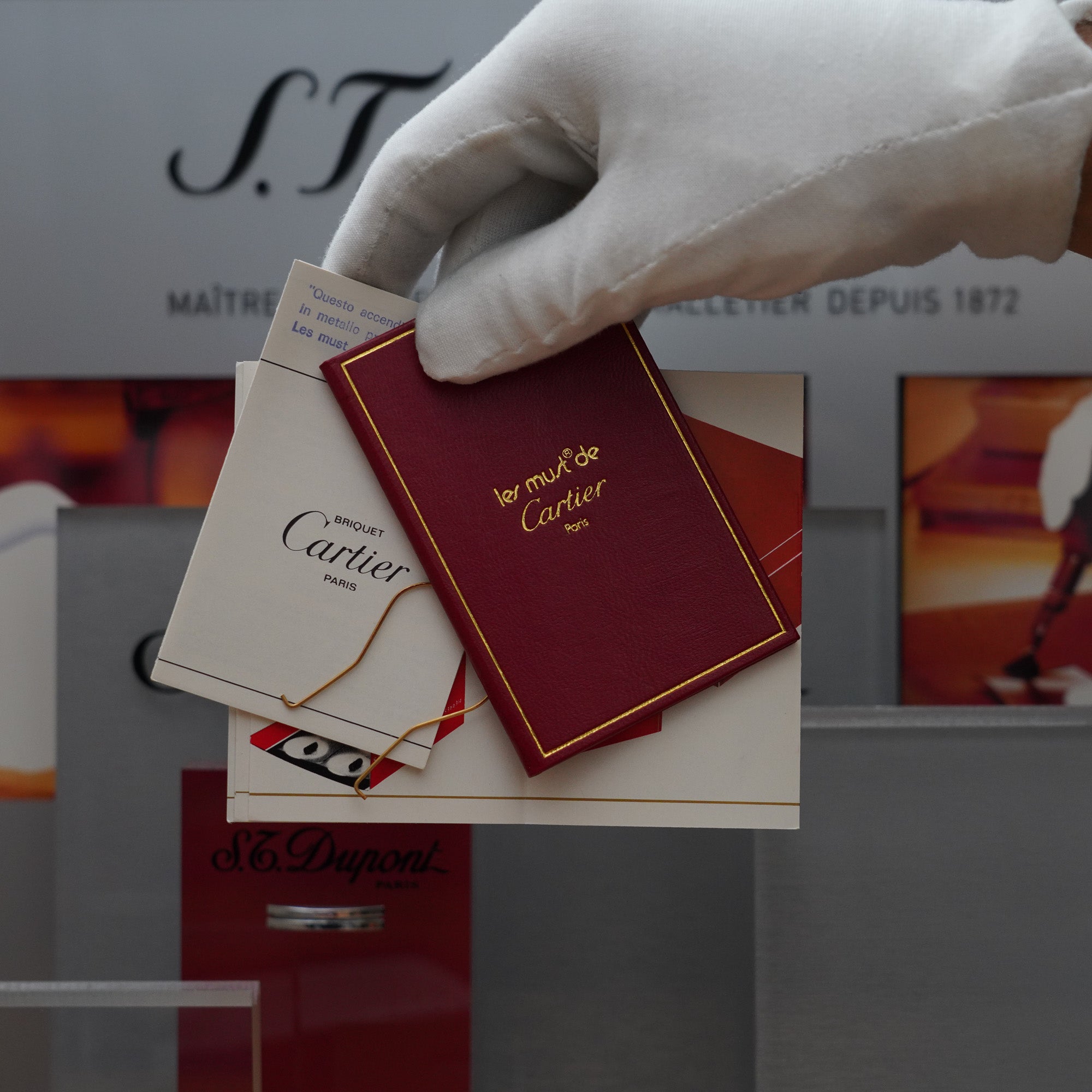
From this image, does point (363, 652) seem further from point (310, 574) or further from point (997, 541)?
point (997, 541)

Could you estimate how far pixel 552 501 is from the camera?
0.52 meters

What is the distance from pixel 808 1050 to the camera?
37.5 inches

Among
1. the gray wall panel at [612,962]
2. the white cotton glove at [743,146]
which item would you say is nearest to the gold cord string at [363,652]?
the white cotton glove at [743,146]

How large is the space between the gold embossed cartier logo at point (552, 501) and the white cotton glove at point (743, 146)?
56mm

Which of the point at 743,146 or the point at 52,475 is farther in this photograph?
the point at 52,475

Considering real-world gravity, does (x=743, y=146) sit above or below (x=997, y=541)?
above

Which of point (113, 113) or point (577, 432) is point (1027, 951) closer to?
point (577, 432)

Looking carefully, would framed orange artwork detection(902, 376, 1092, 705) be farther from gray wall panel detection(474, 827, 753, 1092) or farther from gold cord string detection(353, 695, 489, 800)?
gold cord string detection(353, 695, 489, 800)

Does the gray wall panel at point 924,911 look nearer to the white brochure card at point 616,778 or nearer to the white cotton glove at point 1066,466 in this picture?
the white brochure card at point 616,778

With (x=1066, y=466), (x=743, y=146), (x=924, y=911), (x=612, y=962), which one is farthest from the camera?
(x=1066, y=466)

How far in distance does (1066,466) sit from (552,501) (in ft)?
5.55

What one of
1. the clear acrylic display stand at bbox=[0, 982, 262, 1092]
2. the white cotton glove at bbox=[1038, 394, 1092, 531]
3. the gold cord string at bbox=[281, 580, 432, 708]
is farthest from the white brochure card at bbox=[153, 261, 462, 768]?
the white cotton glove at bbox=[1038, 394, 1092, 531]

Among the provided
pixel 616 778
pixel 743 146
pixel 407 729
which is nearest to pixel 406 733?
pixel 407 729

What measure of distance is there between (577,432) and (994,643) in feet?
5.35
